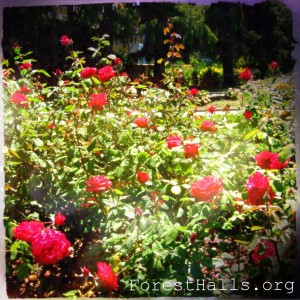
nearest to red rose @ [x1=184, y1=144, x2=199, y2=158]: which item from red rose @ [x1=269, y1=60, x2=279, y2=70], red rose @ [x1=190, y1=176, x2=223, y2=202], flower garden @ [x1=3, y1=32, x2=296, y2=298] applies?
flower garden @ [x1=3, y1=32, x2=296, y2=298]

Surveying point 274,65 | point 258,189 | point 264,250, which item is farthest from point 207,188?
point 274,65

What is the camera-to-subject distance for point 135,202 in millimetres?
1487

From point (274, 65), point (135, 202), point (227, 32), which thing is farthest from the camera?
point (227, 32)

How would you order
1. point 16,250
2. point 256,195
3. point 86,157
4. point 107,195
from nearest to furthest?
point 256,195, point 16,250, point 107,195, point 86,157

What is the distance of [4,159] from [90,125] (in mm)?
400

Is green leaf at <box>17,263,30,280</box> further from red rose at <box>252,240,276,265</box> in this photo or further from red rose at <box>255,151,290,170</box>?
red rose at <box>255,151,290,170</box>

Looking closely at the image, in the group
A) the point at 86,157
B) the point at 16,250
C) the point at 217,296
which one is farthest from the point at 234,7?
the point at 16,250

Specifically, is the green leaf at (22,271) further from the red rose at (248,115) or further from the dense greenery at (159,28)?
the red rose at (248,115)

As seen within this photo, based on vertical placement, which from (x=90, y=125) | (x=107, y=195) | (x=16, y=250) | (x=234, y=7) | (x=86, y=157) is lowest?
(x=16, y=250)

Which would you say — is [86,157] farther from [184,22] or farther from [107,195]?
[184,22]

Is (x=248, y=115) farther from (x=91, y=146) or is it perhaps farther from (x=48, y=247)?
(x=48, y=247)

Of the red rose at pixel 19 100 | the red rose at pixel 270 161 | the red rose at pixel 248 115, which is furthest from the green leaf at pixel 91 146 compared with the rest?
the red rose at pixel 248 115

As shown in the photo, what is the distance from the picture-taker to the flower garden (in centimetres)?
114

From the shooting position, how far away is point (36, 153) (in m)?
1.68
